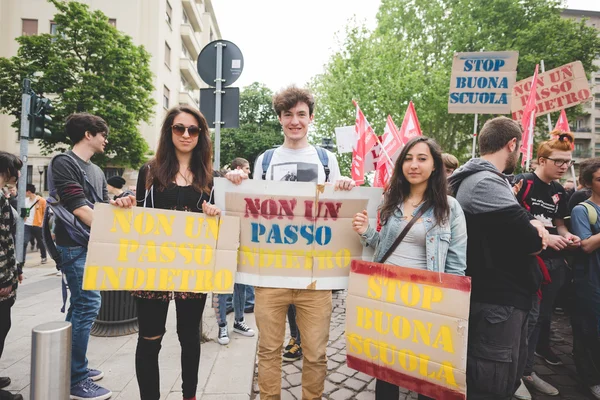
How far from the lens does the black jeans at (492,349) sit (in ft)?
6.51

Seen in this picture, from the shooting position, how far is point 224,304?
3.76 meters

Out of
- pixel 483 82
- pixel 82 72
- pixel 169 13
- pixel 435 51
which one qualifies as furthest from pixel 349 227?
pixel 169 13

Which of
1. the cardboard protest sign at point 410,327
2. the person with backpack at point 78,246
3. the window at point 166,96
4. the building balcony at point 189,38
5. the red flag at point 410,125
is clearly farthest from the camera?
the building balcony at point 189,38

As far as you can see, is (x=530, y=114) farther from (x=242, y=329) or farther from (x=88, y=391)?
(x=88, y=391)

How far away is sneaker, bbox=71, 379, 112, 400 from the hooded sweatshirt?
280 cm

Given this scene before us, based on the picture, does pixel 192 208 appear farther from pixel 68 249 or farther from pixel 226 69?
pixel 226 69

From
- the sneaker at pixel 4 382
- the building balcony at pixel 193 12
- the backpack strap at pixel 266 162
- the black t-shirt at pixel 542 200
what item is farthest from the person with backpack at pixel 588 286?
the building balcony at pixel 193 12

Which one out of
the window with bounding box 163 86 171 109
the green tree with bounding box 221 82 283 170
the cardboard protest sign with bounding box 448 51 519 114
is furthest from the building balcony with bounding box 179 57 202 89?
the cardboard protest sign with bounding box 448 51 519 114

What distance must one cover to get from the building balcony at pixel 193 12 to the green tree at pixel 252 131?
22.8 feet

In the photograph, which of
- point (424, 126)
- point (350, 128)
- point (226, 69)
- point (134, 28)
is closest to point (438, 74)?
point (424, 126)

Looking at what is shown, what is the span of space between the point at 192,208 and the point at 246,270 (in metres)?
0.53

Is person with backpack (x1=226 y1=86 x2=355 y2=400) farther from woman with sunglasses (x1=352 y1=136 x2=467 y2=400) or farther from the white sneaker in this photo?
the white sneaker

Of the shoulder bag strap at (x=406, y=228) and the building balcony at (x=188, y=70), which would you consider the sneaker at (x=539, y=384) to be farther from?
the building balcony at (x=188, y=70)

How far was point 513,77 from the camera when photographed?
5020mm
